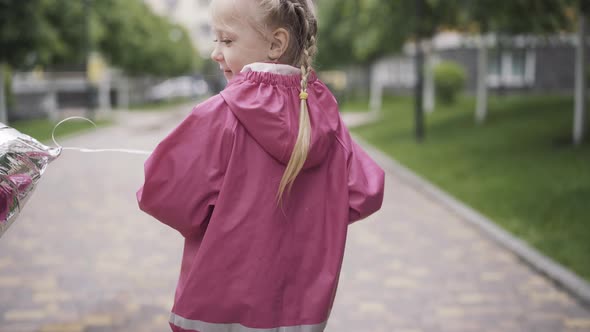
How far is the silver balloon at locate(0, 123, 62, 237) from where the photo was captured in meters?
1.88

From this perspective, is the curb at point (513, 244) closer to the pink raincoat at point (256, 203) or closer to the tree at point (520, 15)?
the tree at point (520, 15)

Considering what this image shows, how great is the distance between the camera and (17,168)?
1.91m

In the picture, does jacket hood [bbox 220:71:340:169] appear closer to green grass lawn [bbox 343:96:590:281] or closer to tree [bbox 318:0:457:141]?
green grass lawn [bbox 343:96:590:281]

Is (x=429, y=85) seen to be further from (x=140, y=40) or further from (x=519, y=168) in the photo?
(x=140, y=40)

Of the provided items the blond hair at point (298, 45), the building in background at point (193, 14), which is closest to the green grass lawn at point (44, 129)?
the blond hair at point (298, 45)

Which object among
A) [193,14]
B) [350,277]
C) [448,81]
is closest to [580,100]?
[350,277]

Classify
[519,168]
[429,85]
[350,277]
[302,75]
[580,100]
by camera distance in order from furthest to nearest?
[429,85] < [580,100] < [519,168] < [350,277] < [302,75]

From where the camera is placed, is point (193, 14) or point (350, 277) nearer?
point (350, 277)

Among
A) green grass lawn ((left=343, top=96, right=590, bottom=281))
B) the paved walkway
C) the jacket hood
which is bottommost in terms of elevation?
green grass lawn ((left=343, top=96, right=590, bottom=281))

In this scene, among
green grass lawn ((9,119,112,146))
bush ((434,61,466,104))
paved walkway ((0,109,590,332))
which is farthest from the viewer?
bush ((434,61,466,104))

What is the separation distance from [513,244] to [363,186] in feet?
14.3

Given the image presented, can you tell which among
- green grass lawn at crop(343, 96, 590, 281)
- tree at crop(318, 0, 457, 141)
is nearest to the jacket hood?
green grass lawn at crop(343, 96, 590, 281)

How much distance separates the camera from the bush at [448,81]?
2339cm

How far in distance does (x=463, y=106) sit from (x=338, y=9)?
439 inches
